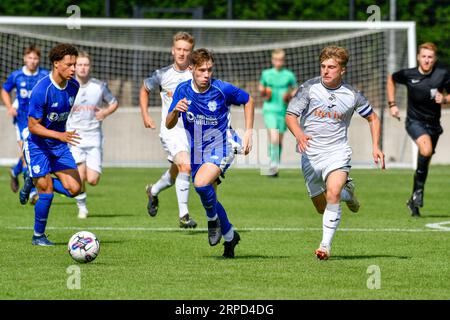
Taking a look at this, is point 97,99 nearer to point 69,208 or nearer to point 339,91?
point 69,208

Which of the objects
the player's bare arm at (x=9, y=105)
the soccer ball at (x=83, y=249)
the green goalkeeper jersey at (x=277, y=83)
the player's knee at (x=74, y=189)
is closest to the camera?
the soccer ball at (x=83, y=249)

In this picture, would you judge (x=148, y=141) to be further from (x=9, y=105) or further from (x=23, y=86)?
(x=23, y=86)

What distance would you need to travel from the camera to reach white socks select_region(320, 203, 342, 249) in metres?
9.98

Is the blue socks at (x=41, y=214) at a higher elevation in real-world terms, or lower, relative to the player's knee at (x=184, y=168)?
lower

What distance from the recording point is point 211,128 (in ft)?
34.2

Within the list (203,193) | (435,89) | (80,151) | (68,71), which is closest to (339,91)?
(203,193)

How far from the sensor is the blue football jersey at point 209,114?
1035cm

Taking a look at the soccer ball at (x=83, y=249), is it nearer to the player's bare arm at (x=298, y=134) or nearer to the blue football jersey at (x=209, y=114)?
the blue football jersey at (x=209, y=114)

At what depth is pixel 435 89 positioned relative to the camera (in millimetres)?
14742

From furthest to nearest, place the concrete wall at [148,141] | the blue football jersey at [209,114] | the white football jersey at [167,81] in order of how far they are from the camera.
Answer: the concrete wall at [148,141], the white football jersey at [167,81], the blue football jersey at [209,114]

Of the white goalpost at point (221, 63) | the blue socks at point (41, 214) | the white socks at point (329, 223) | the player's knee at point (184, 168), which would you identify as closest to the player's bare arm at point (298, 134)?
the white socks at point (329, 223)

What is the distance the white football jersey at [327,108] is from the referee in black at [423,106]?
4.13 meters

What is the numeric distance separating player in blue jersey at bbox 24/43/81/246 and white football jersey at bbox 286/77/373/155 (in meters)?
2.22

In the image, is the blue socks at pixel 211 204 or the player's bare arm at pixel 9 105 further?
the player's bare arm at pixel 9 105
